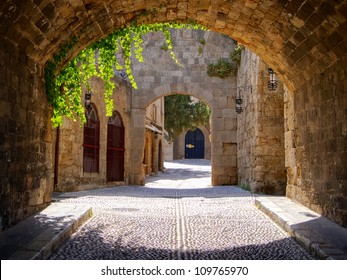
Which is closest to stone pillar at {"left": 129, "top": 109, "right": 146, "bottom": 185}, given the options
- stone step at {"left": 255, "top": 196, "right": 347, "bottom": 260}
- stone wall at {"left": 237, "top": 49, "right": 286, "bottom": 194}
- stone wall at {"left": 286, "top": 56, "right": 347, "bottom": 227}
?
stone wall at {"left": 237, "top": 49, "right": 286, "bottom": 194}

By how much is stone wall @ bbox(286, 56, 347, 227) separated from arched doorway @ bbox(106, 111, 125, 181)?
729 centimetres

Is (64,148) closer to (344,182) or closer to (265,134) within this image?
(265,134)

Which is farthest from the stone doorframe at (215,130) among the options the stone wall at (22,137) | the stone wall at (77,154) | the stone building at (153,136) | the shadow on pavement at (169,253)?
the shadow on pavement at (169,253)

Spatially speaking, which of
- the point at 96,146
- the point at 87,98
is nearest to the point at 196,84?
the point at 96,146

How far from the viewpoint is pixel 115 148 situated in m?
14.0

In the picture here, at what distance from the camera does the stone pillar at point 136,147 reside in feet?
49.5

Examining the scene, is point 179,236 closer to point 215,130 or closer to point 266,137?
point 266,137

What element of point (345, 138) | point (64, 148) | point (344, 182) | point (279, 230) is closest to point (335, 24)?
point (345, 138)

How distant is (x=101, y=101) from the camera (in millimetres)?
12789

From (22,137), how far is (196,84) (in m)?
10.7

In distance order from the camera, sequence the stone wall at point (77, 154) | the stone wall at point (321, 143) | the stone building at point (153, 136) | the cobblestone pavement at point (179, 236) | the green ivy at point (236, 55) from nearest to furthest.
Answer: the cobblestone pavement at point (179, 236) → the stone wall at point (321, 143) → the stone wall at point (77, 154) → the green ivy at point (236, 55) → the stone building at point (153, 136)

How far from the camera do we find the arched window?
1192 centimetres

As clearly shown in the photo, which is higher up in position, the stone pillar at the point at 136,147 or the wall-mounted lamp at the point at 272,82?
the wall-mounted lamp at the point at 272,82

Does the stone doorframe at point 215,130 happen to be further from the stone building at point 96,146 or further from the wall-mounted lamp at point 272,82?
the wall-mounted lamp at point 272,82
